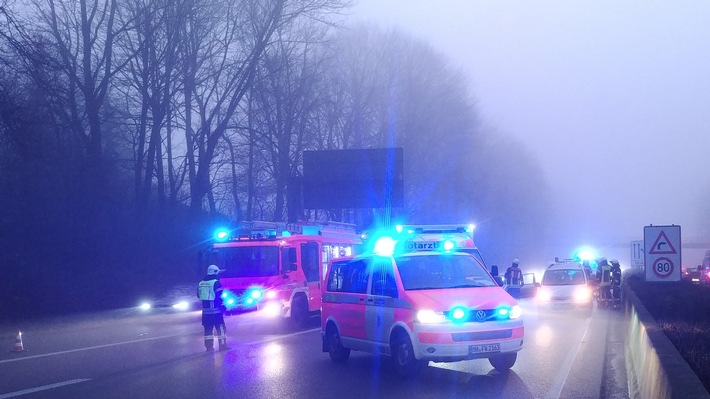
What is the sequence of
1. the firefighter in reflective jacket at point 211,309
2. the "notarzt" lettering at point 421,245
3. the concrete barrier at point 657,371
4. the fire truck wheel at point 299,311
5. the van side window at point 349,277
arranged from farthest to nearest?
the fire truck wheel at point 299,311
the "notarzt" lettering at point 421,245
the firefighter in reflective jacket at point 211,309
the van side window at point 349,277
the concrete barrier at point 657,371

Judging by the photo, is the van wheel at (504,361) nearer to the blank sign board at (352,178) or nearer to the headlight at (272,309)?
the headlight at (272,309)

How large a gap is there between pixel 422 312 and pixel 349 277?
271 centimetres

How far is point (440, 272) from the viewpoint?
13266 millimetres

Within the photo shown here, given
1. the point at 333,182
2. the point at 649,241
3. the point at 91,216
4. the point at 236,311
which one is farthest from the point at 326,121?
the point at 649,241

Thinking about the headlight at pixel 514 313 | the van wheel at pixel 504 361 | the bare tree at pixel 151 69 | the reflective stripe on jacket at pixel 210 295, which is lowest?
the van wheel at pixel 504 361

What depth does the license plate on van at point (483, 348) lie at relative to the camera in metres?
12.0

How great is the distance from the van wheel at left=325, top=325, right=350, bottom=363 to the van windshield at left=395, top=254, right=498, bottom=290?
2.24 meters

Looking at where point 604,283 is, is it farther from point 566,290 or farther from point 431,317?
point 431,317

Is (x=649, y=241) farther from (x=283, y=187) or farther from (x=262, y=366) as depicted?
(x=283, y=187)

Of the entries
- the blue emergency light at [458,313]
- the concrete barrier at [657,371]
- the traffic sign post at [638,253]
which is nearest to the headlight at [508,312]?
the blue emergency light at [458,313]

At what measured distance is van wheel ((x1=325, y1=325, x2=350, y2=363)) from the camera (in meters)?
14.6

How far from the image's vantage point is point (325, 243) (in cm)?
2388

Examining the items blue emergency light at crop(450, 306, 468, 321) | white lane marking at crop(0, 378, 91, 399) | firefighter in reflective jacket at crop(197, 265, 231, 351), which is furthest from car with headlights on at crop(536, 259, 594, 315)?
white lane marking at crop(0, 378, 91, 399)

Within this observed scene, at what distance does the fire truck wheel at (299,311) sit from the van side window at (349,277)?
7.13m
